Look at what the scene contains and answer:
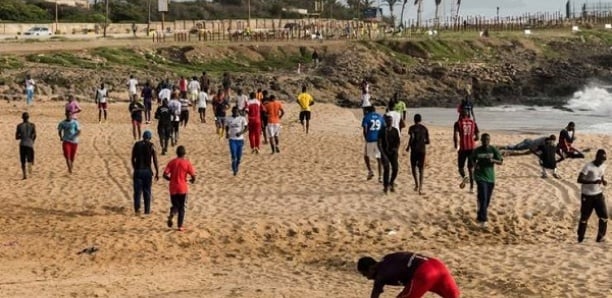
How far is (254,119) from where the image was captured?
757 inches

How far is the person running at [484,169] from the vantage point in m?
13.1

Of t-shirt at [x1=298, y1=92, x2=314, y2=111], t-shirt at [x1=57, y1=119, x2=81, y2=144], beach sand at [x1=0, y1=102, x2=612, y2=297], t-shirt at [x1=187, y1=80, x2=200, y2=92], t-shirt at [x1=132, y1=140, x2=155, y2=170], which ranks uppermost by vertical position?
t-shirt at [x1=187, y1=80, x2=200, y2=92]

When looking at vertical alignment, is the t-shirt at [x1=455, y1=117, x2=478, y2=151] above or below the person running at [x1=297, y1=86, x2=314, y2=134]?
below

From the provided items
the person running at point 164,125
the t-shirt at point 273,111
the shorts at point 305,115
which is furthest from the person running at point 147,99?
the t-shirt at point 273,111

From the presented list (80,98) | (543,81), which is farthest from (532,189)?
(543,81)

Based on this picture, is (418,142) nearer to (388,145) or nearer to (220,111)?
(388,145)

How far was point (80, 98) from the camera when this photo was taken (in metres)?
36.9

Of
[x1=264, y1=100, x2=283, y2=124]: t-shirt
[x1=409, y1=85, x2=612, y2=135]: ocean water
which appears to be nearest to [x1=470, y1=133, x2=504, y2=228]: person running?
[x1=264, y1=100, x2=283, y2=124]: t-shirt

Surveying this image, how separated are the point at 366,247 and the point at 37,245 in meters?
4.59

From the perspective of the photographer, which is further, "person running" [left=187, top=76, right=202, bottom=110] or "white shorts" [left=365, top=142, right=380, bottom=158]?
"person running" [left=187, top=76, right=202, bottom=110]

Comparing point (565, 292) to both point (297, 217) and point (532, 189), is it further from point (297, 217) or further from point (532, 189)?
point (532, 189)

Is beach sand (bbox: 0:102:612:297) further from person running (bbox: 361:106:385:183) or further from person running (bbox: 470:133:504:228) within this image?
person running (bbox: 361:106:385:183)

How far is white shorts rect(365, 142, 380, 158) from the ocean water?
1504 cm

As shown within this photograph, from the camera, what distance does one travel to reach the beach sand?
10414mm
